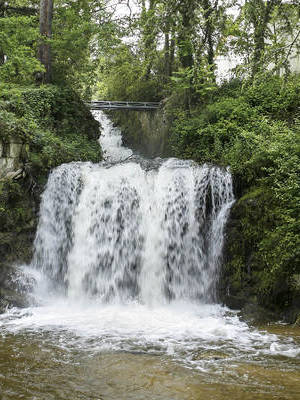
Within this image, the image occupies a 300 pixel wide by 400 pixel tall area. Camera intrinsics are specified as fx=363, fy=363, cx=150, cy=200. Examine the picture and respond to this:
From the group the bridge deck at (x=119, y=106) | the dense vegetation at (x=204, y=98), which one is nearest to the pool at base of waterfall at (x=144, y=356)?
the dense vegetation at (x=204, y=98)

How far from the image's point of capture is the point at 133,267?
335 inches

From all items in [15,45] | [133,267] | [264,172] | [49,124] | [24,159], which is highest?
[15,45]

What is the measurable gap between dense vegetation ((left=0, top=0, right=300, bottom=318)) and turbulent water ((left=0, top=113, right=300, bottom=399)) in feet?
2.37

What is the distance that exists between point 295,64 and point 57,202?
15466 mm

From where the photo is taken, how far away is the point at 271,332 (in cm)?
606

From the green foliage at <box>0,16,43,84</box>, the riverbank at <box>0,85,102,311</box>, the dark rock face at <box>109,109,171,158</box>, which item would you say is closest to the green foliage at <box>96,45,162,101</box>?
the dark rock face at <box>109,109,171,158</box>

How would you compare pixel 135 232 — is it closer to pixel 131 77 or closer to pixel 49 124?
pixel 49 124

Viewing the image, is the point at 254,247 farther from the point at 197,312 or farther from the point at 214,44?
the point at 214,44

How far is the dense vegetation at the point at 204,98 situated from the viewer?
7391 millimetres

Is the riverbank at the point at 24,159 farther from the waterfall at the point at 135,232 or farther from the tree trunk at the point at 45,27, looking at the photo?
the tree trunk at the point at 45,27

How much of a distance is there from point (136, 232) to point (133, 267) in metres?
0.85

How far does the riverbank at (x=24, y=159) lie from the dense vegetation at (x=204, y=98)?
0.05m

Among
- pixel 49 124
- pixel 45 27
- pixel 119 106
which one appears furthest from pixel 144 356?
pixel 45 27

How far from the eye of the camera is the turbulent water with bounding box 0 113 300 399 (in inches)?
223
